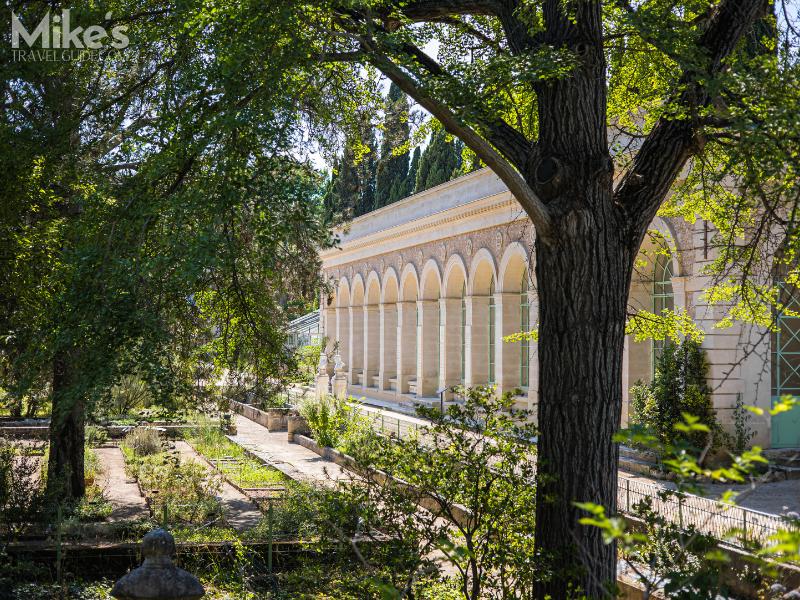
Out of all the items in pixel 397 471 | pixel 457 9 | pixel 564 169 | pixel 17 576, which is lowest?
pixel 17 576

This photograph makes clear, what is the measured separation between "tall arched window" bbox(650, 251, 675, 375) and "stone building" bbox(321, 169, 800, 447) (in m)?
0.03

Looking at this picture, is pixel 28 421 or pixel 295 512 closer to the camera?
pixel 295 512

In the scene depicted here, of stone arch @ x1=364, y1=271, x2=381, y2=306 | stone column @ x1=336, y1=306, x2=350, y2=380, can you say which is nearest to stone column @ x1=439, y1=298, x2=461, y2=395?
stone arch @ x1=364, y1=271, x2=381, y2=306

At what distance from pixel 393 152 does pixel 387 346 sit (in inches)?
948

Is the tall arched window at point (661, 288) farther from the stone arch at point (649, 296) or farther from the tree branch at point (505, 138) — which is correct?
the tree branch at point (505, 138)

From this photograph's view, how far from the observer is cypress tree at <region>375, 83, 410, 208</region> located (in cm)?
1002

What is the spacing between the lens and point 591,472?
6293 mm

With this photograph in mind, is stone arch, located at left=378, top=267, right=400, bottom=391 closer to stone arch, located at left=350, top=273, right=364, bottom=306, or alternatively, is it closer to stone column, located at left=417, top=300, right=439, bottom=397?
stone arch, located at left=350, top=273, right=364, bottom=306

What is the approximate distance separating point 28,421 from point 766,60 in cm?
2031

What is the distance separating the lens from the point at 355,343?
37438 mm

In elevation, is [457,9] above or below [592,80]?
above

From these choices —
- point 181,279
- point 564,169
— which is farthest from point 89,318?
point 564,169

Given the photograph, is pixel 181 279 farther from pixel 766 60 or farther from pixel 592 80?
pixel 766 60
